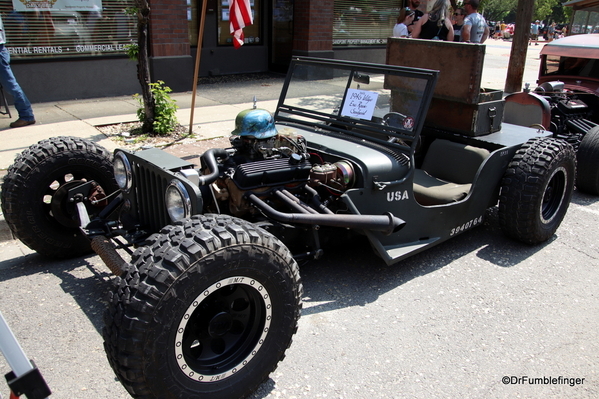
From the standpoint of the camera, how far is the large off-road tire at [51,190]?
12.3 feet

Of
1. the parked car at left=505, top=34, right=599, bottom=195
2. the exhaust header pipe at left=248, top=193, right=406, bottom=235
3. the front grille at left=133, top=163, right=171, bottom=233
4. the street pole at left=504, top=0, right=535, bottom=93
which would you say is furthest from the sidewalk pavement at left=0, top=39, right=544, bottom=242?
the street pole at left=504, top=0, right=535, bottom=93

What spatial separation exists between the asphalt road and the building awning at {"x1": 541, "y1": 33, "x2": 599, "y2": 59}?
11.8ft

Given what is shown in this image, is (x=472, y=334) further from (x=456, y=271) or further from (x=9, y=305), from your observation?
(x=9, y=305)

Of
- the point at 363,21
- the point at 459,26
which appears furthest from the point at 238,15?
the point at 363,21

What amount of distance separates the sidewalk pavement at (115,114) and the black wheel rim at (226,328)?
4.13 metres

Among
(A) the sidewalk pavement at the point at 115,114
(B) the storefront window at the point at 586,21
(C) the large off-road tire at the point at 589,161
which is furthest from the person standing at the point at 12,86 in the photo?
(B) the storefront window at the point at 586,21

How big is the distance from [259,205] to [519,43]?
9181 millimetres

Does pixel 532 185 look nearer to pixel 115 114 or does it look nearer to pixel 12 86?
pixel 115 114

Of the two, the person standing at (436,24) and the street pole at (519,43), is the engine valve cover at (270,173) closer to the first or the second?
the person standing at (436,24)

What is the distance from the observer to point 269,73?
1342 cm

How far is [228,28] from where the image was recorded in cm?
1273

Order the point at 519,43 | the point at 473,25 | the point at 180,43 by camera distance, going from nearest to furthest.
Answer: the point at 473,25 < the point at 180,43 < the point at 519,43

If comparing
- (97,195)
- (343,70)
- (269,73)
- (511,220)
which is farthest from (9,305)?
(269,73)

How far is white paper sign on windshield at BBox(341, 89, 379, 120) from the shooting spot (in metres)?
4.29
